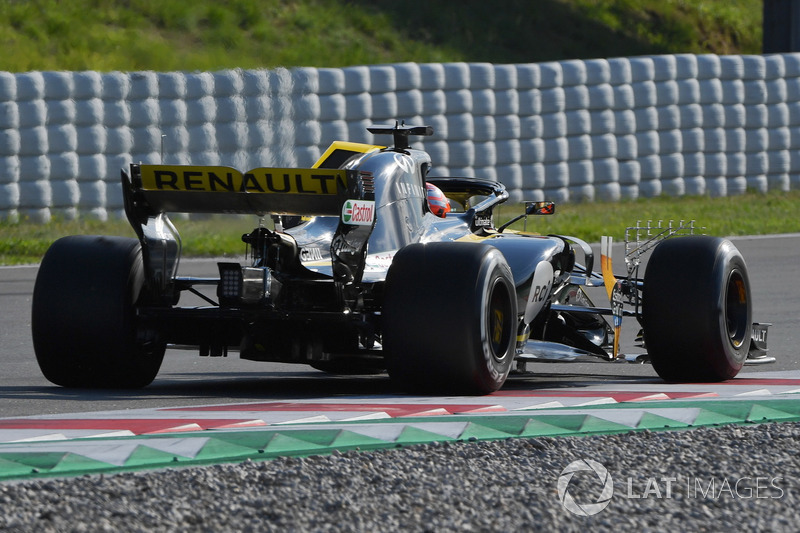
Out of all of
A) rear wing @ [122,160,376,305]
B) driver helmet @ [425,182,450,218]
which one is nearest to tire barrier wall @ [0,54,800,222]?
driver helmet @ [425,182,450,218]

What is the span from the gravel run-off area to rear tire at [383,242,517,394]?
130cm

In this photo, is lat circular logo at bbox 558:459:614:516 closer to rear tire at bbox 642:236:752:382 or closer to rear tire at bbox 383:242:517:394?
rear tire at bbox 383:242:517:394

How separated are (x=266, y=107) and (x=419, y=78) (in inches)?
81.1

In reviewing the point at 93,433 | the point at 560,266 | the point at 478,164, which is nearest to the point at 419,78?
the point at 478,164

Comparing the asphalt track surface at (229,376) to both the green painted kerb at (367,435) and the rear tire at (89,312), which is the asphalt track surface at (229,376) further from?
the green painted kerb at (367,435)

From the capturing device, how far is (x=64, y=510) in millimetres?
4207

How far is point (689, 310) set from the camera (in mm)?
7426

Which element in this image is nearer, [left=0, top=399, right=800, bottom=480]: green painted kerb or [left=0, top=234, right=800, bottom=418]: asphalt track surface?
[left=0, top=399, right=800, bottom=480]: green painted kerb

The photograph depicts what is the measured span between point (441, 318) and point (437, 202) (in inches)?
74.4

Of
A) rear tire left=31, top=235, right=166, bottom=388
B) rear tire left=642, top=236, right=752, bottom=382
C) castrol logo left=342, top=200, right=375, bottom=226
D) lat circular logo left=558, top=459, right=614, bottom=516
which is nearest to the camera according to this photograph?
lat circular logo left=558, top=459, right=614, bottom=516

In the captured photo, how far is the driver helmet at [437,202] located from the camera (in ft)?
27.4

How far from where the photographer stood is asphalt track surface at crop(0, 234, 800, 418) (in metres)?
6.98

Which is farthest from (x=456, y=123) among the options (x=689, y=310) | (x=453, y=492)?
(x=453, y=492)

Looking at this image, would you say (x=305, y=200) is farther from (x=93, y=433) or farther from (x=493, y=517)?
(x=493, y=517)
